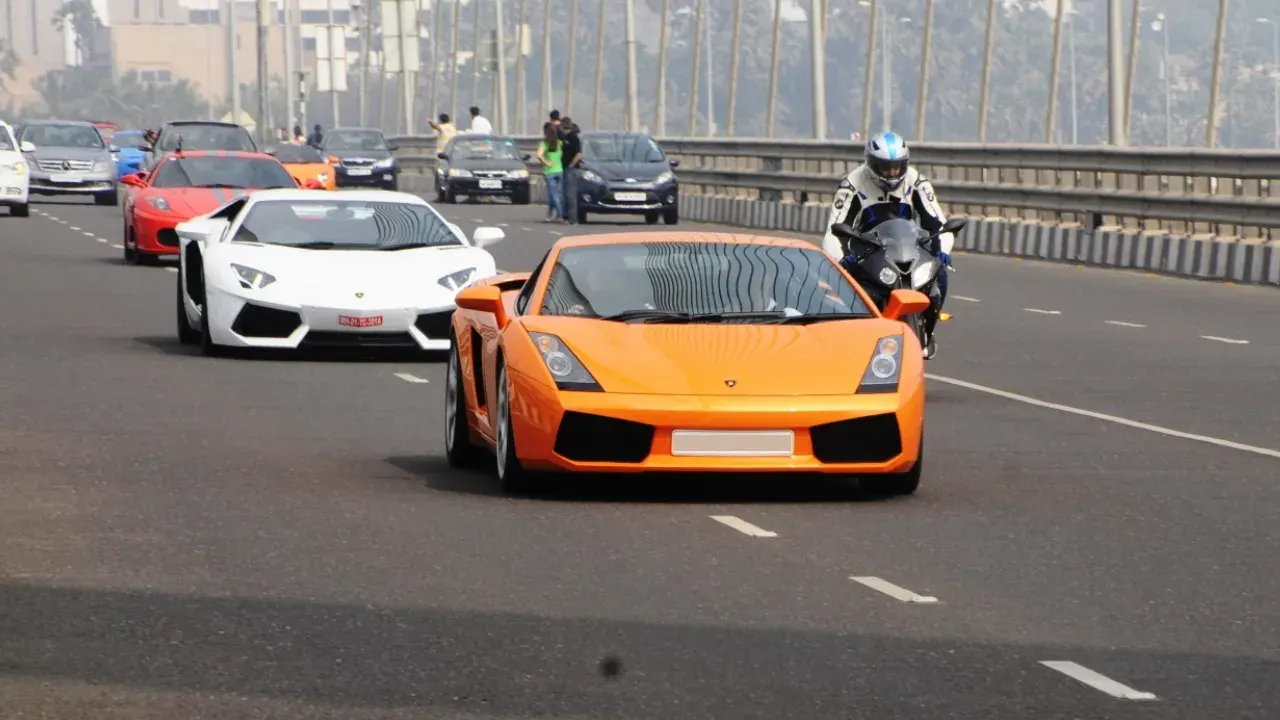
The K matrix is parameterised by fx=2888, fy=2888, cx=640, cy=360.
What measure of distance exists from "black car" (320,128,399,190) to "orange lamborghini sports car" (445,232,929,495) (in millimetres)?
52903

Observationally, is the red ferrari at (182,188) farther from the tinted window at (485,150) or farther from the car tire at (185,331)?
the tinted window at (485,150)

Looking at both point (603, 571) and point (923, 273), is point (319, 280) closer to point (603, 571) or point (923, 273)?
point (923, 273)

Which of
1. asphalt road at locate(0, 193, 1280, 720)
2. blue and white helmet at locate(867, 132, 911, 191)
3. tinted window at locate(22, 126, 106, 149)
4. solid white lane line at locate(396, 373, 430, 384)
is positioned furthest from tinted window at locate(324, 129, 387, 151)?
blue and white helmet at locate(867, 132, 911, 191)

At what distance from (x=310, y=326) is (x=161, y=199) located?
12.2 meters

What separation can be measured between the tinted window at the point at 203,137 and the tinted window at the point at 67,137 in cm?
800

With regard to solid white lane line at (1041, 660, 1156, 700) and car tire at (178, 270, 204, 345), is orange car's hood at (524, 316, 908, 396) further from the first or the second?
car tire at (178, 270, 204, 345)

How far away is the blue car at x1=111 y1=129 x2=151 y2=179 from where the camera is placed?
67812 mm

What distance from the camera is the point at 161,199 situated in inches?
1174

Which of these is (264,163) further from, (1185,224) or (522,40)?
(522,40)

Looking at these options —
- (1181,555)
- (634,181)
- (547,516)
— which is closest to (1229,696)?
(1181,555)

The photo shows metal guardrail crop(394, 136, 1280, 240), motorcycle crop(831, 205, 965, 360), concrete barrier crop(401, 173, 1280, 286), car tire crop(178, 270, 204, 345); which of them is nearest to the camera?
motorcycle crop(831, 205, 965, 360)

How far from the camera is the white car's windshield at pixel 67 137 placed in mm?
53875

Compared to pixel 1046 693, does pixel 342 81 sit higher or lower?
lower

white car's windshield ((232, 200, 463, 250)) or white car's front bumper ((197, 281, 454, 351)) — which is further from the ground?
white car's windshield ((232, 200, 463, 250))
